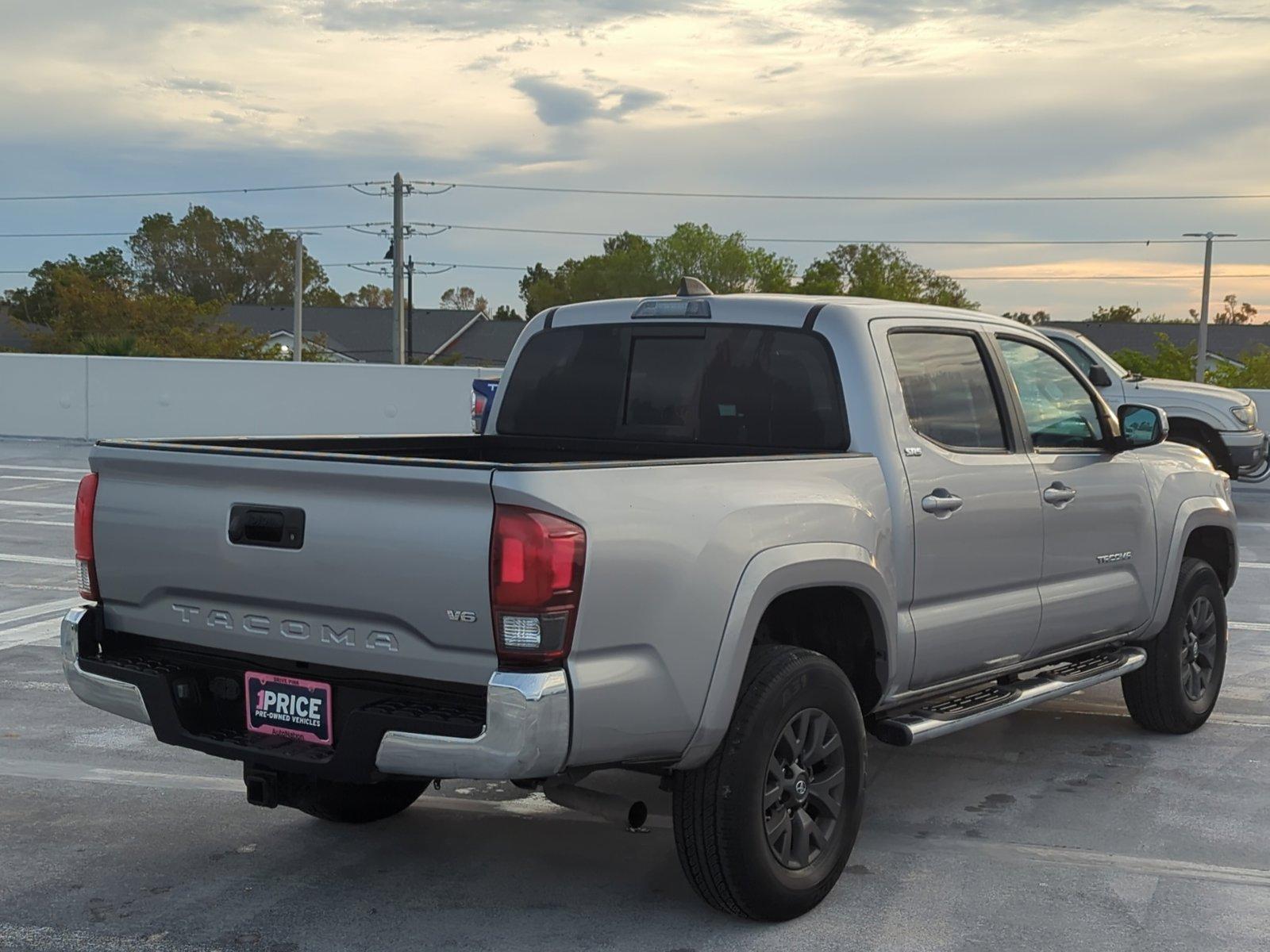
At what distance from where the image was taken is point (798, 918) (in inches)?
188

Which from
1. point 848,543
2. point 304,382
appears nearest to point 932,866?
point 848,543

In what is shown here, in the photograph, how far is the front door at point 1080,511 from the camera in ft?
20.2

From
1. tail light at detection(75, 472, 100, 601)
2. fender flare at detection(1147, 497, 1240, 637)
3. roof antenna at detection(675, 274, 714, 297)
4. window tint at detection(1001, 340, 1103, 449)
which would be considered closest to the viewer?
tail light at detection(75, 472, 100, 601)

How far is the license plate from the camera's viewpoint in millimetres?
4367

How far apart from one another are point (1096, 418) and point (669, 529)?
2997mm

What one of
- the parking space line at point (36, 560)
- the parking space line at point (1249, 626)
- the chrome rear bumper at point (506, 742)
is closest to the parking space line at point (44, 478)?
the parking space line at point (36, 560)

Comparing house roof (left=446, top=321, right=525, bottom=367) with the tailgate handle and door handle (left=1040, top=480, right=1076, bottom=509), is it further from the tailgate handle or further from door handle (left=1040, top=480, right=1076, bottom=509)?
the tailgate handle

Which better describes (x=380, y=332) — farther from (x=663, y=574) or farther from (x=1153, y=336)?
(x=663, y=574)

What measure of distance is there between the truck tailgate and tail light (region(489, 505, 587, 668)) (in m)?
0.04

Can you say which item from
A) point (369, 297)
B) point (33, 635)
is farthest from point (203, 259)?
point (33, 635)

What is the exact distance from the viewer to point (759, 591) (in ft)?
15.0

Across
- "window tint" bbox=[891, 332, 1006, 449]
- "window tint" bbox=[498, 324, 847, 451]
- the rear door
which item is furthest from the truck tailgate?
"window tint" bbox=[891, 332, 1006, 449]

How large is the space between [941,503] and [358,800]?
2.36m

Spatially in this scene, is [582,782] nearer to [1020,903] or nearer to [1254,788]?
[1020,903]
